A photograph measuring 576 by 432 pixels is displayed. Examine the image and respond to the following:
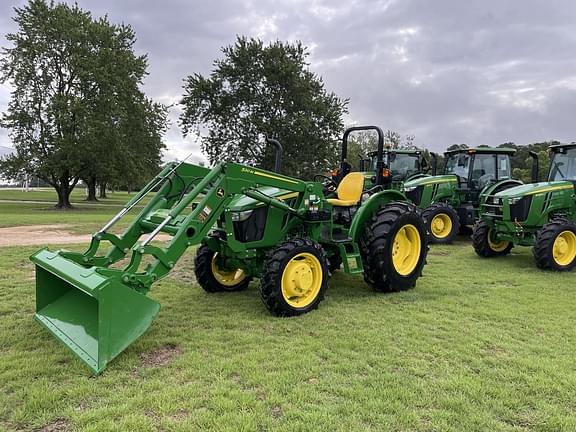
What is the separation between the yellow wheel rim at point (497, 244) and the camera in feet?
31.0

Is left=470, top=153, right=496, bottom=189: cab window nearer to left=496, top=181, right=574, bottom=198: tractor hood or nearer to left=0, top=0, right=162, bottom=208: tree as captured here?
left=496, top=181, right=574, bottom=198: tractor hood

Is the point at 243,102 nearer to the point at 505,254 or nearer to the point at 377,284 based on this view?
the point at 505,254

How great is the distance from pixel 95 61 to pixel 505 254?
24.1 m

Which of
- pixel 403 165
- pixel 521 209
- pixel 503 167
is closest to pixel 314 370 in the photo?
pixel 521 209

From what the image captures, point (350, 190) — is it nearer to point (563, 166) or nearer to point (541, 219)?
point (541, 219)

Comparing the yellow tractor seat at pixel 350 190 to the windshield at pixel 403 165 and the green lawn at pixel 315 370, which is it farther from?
the windshield at pixel 403 165

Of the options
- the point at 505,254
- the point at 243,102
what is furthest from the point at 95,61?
the point at 505,254

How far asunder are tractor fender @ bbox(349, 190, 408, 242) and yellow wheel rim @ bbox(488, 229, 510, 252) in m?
3.83

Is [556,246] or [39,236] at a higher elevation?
[556,246]

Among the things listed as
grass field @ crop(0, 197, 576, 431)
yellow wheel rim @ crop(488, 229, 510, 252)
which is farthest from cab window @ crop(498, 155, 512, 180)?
grass field @ crop(0, 197, 576, 431)

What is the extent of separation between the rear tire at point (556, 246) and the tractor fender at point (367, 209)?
10.4 feet

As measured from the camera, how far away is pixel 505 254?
9.70m

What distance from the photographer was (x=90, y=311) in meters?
4.22

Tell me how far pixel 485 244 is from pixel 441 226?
219 cm
